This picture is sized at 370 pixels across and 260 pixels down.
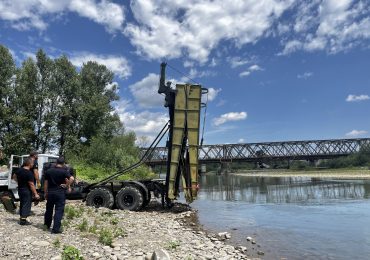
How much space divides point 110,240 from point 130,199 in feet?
30.2

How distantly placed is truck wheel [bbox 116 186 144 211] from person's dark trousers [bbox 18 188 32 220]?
25.2 feet

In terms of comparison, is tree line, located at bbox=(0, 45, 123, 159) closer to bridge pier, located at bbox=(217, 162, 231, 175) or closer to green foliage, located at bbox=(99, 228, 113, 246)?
green foliage, located at bbox=(99, 228, 113, 246)

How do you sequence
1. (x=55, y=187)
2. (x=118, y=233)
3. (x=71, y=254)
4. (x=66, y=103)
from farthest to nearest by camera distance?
1. (x=66, y=103)
2. (x=118, y=233)
3. (x=55, y=187)
4. (x=71, y=254)

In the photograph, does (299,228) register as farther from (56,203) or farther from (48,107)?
(48,107)

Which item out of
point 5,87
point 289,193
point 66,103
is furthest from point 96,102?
point 289,193

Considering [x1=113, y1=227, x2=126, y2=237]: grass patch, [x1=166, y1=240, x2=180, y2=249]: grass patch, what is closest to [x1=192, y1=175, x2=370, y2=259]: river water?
[x1=166, y1=240, x2=180, y2=249]: grass patch

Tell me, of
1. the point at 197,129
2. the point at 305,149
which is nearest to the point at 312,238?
the point at 197,129

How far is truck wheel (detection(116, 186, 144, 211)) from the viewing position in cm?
1994

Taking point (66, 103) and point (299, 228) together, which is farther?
point (66, 103)

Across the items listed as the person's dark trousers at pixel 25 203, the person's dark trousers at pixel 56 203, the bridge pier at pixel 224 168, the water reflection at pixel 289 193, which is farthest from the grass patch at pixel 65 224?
the bridge pier at pixel 224 168

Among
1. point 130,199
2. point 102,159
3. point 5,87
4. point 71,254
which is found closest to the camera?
point 71,254

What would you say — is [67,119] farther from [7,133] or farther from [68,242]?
[68,242]

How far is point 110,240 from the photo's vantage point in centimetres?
1097

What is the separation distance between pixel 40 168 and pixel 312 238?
42.2 feet
